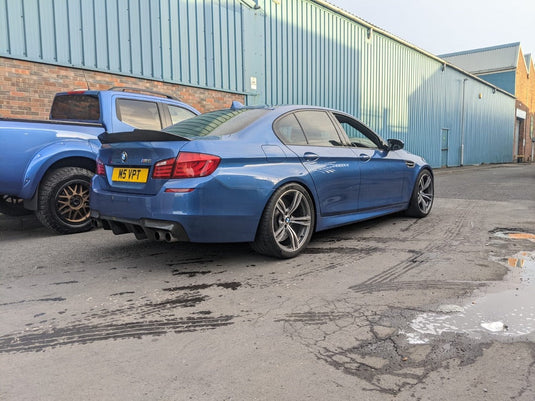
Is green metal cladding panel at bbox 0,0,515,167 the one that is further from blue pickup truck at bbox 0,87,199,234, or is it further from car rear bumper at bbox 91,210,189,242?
car rear bumper at bbox 91,210,189,242

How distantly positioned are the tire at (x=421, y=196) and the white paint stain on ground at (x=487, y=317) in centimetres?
→ 283

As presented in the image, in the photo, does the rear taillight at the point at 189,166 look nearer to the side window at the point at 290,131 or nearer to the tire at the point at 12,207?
the side window at the point at 290,131

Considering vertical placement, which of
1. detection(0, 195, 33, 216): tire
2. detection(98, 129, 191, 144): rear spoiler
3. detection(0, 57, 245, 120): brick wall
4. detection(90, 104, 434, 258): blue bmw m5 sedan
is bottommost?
detection(0, 195, 33, 216): tire

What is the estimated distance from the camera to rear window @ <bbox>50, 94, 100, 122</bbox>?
18.6 ft

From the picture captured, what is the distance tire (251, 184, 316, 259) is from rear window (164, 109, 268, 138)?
28.5 inches

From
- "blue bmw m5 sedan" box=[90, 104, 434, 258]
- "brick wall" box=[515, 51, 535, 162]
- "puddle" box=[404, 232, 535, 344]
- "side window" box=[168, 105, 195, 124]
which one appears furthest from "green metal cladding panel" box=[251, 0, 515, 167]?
"brick wall" box=[515, 51, 535, 162]

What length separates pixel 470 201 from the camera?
27.2 ft

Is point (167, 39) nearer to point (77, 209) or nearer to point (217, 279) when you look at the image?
point (77, 209)

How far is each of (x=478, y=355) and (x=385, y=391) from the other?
0.66 meters

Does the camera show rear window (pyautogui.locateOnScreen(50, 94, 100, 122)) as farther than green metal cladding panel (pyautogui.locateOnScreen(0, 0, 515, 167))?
No

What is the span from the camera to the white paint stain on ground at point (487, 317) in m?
2.48

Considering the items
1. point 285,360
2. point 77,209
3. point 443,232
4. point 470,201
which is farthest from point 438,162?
point 285,360

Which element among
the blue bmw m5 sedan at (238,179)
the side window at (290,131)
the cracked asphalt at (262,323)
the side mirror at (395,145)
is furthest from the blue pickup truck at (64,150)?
the side mirror at (395,145)

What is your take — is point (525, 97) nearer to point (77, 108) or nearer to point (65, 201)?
point (77, 108)
